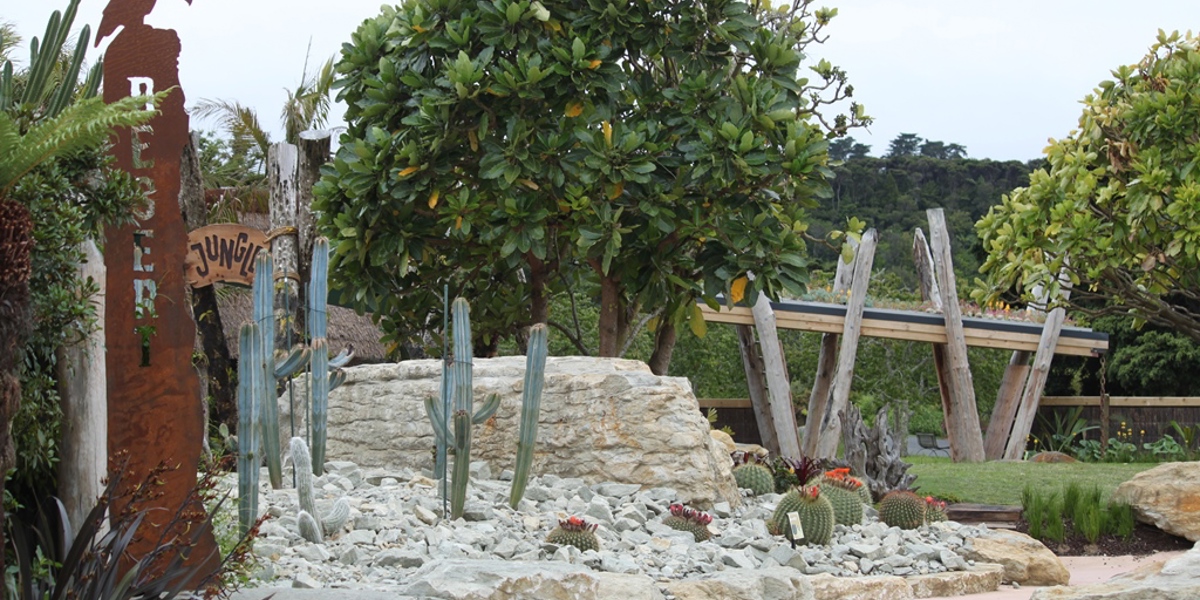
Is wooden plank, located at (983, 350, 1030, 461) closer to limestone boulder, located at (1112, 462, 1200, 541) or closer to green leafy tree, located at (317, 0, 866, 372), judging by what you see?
limestone boulder, located at (1112, 462, 1200, 541)

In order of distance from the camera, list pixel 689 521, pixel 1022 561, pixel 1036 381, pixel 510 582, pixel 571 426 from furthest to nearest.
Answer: pixel 1036 381
pixel 571 426
pixel 1022 561
pixel 689 521
pixel 510 582

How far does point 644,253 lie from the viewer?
9305 mm

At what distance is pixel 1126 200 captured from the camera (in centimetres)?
1053

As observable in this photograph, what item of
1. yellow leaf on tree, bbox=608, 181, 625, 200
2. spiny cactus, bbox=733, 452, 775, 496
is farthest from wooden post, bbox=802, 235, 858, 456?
yellow leaf on tree, bbox=608, 181, 625, 200

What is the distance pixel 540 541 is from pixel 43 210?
130 inches

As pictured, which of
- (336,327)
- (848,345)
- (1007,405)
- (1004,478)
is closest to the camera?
(1004,478)

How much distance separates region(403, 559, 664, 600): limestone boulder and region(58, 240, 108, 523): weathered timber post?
133cm

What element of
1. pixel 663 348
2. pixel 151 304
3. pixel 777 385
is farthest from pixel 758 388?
pixel 151 304

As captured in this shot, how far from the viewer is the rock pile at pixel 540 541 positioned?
19.3 ft

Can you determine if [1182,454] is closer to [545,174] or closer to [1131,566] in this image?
[1131,566]

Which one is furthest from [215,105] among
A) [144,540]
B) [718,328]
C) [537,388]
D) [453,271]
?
[144,540]

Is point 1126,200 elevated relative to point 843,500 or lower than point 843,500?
elevated

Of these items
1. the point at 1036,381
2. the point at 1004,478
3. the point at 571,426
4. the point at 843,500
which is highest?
the point at 571,426

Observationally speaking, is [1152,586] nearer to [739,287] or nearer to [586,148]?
[739,287]
